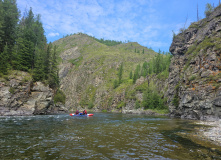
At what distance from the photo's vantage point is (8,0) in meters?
45.8

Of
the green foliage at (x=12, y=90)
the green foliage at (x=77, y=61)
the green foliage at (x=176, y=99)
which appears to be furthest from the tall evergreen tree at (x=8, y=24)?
the green foliage at (x=77, y=61)

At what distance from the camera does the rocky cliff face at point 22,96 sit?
33312 mm

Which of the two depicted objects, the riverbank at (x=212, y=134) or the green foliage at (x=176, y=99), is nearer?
the riverbank at (x=212, y=134)

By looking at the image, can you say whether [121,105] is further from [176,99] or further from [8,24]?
[8,24]

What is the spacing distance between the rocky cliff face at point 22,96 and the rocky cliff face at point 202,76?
145 feet

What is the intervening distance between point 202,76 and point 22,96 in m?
51.2

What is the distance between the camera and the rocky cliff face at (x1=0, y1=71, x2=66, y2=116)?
33312 millimetres

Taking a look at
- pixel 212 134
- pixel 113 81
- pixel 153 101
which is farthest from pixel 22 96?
pixel 113 81

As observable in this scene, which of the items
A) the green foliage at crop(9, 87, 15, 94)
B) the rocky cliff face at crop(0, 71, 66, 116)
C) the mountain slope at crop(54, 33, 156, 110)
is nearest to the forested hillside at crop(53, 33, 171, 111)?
the mountain slope at crop(54, 33, 156, 110)

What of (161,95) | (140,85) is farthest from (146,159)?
(140,85)

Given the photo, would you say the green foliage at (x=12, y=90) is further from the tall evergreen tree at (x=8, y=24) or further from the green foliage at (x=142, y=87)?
the green foliage at (x=142, y=87)

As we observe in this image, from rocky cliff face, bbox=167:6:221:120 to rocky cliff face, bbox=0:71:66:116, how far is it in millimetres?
44080

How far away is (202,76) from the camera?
4084cm

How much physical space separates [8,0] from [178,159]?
6185 cm
